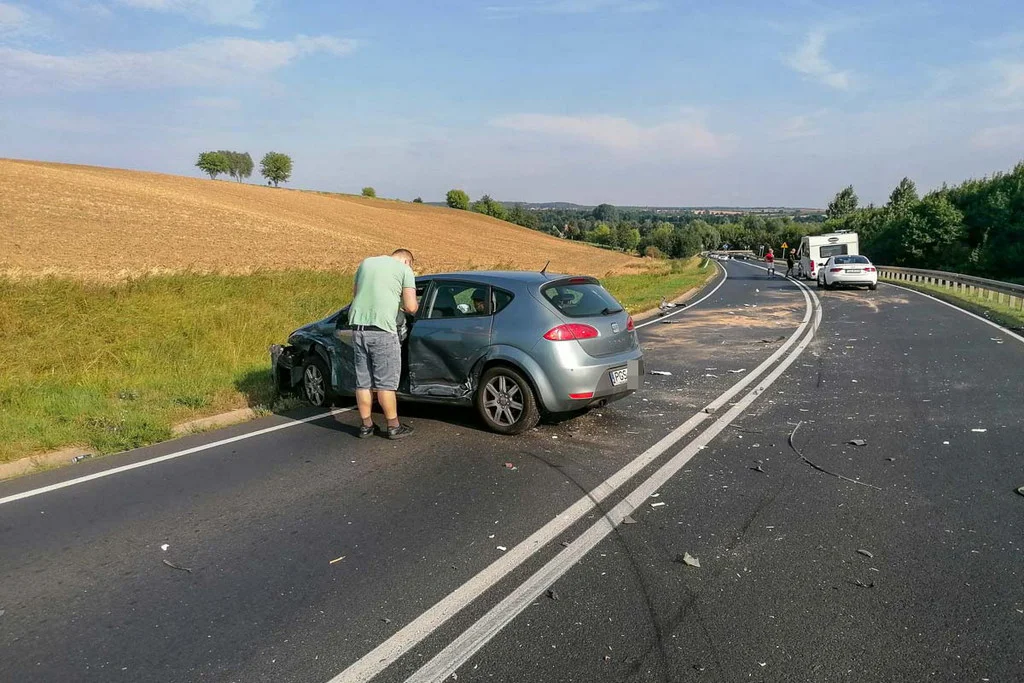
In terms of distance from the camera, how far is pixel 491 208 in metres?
156

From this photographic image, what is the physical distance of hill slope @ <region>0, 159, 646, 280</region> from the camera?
31.6 m

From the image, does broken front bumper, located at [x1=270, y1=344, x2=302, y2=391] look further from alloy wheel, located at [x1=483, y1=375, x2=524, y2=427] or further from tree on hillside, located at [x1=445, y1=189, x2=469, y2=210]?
tree on hillside, located at [x1=445, y1=189, x2=469, y2=210]

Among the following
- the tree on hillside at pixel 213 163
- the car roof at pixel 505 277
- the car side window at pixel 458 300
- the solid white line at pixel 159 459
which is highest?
the tree on hillside at pixel 213 163

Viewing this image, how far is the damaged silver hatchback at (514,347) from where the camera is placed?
7121mm

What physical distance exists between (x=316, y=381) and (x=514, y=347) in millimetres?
2838

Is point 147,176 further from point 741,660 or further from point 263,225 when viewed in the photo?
point 741,660

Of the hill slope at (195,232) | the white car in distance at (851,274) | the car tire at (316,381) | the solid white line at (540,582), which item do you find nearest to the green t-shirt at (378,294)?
the car tire at (316,381)

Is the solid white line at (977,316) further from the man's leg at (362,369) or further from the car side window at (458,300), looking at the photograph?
the man's leg at (362,369)

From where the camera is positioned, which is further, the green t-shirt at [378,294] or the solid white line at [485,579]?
the green t-shirt at [378,294]

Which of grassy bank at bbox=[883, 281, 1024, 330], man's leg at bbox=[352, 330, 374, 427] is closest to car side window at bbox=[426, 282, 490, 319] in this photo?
man's leg at bbox=[352, 330, 374, 427]

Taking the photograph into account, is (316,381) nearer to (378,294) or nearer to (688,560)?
(378,294)

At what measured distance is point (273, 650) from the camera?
3.46m

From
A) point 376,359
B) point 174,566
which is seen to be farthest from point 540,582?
point 376,359

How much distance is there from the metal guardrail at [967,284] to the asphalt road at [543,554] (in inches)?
622
